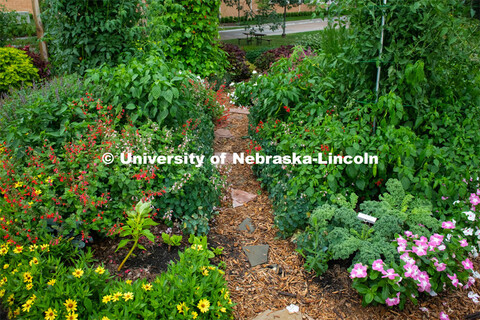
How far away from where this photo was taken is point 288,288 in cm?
248

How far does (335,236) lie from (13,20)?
11.1m

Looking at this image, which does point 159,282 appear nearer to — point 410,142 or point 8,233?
point 8,233

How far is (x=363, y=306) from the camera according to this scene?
2264mm

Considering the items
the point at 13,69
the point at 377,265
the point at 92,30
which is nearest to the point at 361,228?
the point at 377,265

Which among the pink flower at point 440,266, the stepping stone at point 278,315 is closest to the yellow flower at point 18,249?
the stepping stone at point 278,315

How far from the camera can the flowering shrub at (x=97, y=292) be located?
1.86m

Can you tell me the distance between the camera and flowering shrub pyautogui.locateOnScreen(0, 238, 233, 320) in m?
1.86

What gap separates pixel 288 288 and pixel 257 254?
412 millimetres

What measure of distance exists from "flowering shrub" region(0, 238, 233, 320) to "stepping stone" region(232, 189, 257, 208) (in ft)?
4.26

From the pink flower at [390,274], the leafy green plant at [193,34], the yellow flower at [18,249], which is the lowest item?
the pink flower at [390,274]

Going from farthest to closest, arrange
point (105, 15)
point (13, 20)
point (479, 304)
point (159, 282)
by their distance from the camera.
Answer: point (13, 20)
point (105, 15)
point (479, 304)
point (159, 282)

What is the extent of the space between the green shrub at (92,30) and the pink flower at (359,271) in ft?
10.8

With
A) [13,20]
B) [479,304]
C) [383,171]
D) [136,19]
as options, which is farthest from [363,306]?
[13,20]

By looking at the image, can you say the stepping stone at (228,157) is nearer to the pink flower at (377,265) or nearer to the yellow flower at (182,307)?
the pink flower at (377,265)
